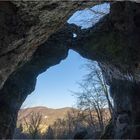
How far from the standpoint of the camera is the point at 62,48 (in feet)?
70.6

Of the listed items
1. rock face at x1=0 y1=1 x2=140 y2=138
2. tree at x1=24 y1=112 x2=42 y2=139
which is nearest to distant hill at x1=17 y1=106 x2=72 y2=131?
tree at x1=24 y1=112 x2=42 y2=139

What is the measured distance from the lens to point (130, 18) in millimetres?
15836

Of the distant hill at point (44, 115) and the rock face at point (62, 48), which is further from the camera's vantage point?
the distant hill at point (44, 115)

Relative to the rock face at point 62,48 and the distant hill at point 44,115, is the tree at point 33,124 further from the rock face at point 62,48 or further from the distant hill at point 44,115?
the rock face at point 62,48

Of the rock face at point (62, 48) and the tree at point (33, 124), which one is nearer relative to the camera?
the rock face at point (62, 48)

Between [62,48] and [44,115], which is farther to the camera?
[44,115]

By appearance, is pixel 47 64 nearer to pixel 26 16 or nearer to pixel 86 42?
pixel 86 42

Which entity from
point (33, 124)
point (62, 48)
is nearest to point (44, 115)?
point (33, 124)

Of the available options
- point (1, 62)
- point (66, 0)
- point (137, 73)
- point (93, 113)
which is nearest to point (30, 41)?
point (1, 62)

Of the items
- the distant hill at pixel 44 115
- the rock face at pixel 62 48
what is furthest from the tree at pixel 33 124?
the rock face at pixel 62 48

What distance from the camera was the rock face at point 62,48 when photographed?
29.3 feet

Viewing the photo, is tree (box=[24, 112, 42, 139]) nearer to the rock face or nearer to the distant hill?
the distant hill

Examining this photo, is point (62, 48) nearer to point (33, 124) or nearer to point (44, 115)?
point (33, 124)

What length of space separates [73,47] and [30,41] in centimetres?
1033
